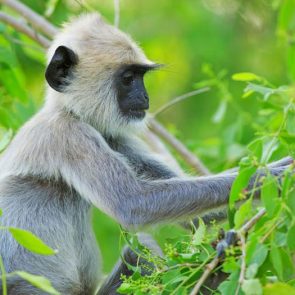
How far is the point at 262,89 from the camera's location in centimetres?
468

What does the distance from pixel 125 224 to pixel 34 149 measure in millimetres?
824

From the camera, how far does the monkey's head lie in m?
5.93

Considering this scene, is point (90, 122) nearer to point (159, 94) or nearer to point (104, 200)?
point (104, 200)

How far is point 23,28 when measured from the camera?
23.8 feet

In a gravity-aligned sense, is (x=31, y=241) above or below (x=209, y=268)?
above

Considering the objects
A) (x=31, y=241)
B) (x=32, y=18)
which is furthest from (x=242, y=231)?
(x=32, y=18)

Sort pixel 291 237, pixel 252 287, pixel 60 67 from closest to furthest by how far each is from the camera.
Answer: pixel 252 287 → pixel 291 237 → pixel 60 67

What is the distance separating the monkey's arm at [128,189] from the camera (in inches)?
214

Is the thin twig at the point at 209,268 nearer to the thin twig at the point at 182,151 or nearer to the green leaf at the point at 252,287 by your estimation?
the green leaf at the point at 252,287

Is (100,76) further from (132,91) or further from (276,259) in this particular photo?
(276,259)

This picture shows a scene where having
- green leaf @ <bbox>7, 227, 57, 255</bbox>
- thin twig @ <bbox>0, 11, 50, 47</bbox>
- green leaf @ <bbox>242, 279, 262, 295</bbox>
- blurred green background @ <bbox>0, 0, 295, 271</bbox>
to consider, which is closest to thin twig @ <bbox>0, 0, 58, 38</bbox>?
thin twig @ <bbox>0, 11, 50, 47</bbox>

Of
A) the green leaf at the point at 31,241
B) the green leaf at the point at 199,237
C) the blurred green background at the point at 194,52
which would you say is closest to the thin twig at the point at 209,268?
the green leaf at the point at 199,237

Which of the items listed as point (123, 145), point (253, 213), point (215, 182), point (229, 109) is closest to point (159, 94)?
point (229, 109)

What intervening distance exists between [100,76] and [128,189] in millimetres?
922
